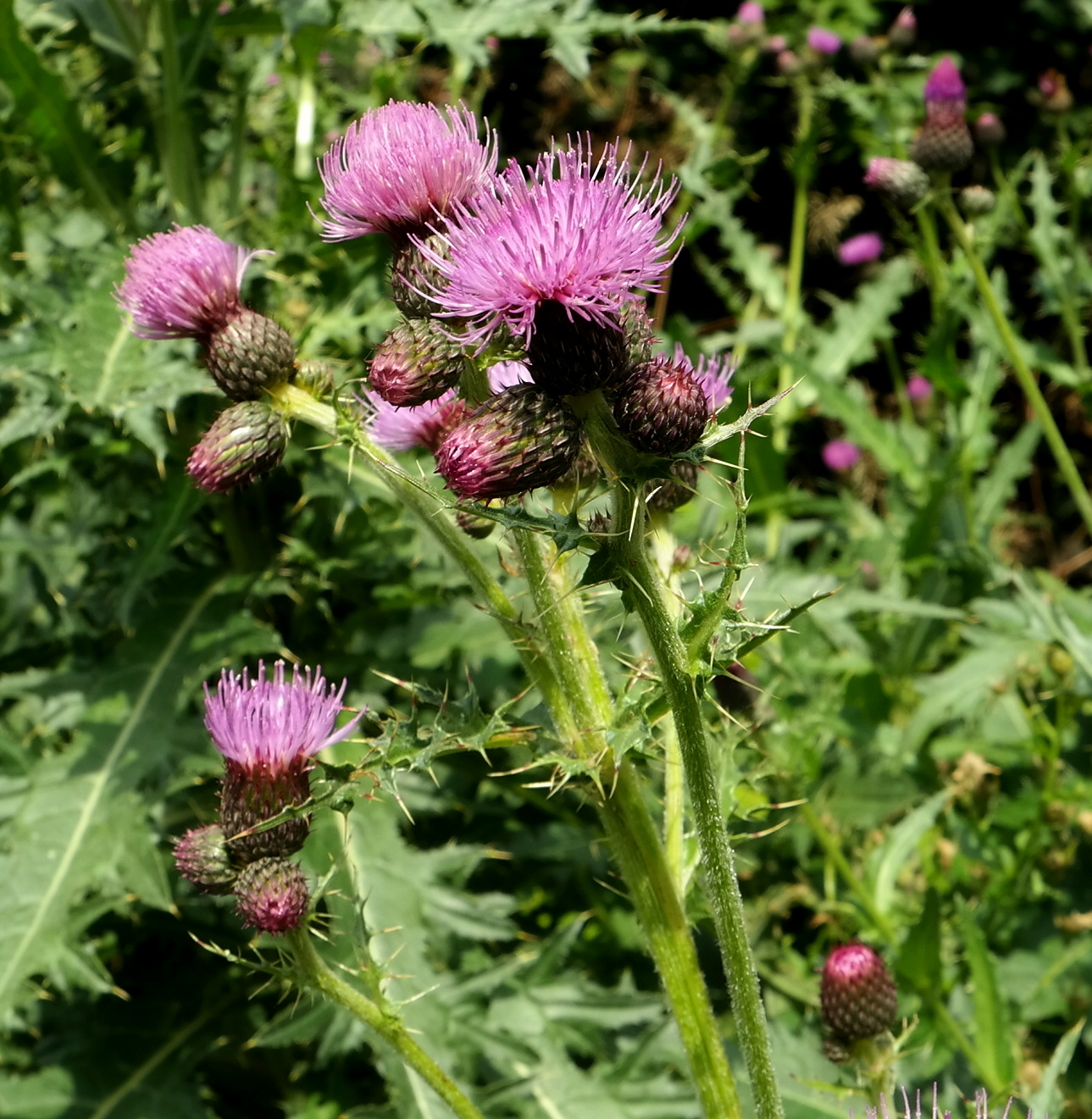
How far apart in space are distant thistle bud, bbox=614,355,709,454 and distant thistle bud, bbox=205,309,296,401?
55 centimetres

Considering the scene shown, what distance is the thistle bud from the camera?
1198mm

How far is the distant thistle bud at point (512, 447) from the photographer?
3.90ft

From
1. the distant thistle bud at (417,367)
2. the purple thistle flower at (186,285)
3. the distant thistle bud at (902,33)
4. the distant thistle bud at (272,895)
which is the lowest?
the distant thistle bud at (272,895)

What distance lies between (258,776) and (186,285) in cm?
66

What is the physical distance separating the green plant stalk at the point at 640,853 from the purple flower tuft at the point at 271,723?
328mm

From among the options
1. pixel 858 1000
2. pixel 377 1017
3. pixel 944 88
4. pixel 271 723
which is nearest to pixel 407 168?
pixel 271 723

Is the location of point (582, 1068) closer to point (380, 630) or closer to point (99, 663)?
point (380, 630)

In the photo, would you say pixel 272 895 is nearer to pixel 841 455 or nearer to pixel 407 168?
pixel 407 168

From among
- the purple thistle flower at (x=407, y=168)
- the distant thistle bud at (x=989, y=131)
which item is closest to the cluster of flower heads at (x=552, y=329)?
the purple thistle flower at (x=407, y=168)

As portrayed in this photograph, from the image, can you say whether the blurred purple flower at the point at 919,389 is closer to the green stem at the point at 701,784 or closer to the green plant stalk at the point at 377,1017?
the green stem at the point at 701,784

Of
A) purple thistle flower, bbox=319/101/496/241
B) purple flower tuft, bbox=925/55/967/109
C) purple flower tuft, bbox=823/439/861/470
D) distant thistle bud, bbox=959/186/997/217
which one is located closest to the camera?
purple thistle flower, bbox=319/101/496/241

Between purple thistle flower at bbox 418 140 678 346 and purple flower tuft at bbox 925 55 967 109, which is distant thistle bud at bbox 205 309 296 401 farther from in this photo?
purple flower tuft at bbox 925 55 967 109

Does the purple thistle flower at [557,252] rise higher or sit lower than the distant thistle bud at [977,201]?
higher

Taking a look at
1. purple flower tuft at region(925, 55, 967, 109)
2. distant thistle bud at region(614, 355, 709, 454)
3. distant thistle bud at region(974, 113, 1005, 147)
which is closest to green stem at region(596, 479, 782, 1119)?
distant thistle bud at region(614, 355, 709, 454)
